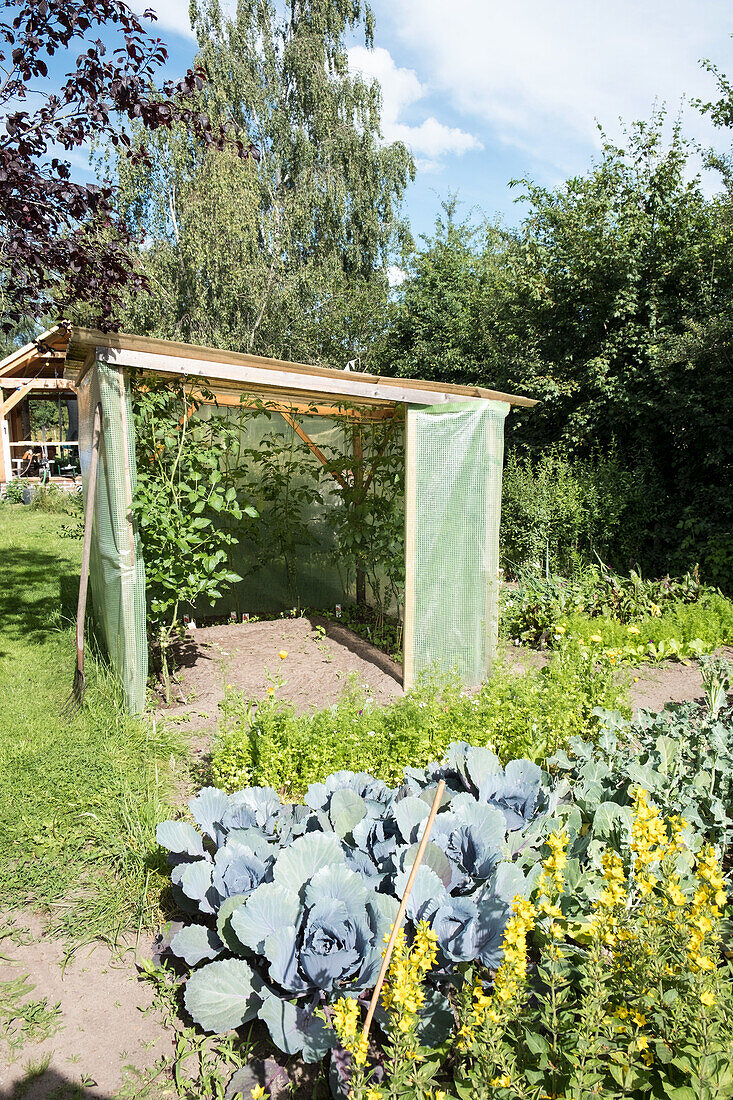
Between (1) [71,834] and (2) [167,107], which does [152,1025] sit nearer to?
(1) [71,834]

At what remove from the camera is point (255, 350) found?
57.3 feet

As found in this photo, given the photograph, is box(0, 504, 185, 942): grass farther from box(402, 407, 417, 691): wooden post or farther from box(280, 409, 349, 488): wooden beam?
box(280, 409, 349, 488): wooden beam

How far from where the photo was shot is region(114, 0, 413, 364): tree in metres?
15.2

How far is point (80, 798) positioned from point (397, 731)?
1.47 m

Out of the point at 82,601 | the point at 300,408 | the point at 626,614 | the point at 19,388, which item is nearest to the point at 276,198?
the point at 19,388

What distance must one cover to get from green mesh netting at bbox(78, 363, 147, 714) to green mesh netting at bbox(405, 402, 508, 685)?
1.73 m

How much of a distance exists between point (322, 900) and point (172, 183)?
56.0 feet

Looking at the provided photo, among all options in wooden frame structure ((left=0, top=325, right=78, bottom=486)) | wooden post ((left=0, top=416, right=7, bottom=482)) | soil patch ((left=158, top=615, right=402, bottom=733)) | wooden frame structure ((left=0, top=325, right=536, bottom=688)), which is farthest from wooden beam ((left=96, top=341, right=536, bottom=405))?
wooden post ((left=0, top=416, right=7, bottom=482))

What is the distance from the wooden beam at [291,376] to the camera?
3.78m

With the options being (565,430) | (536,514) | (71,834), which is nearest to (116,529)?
(71,834)

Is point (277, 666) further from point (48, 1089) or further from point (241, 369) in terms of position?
point (48, 1089)

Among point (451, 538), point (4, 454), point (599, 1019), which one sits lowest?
point (599, 1019)

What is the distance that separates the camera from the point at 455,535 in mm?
4523

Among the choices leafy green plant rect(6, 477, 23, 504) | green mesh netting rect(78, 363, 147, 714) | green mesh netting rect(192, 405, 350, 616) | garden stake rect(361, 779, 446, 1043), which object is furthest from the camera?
leafy green plant rect(6, 477, 23, 504)
